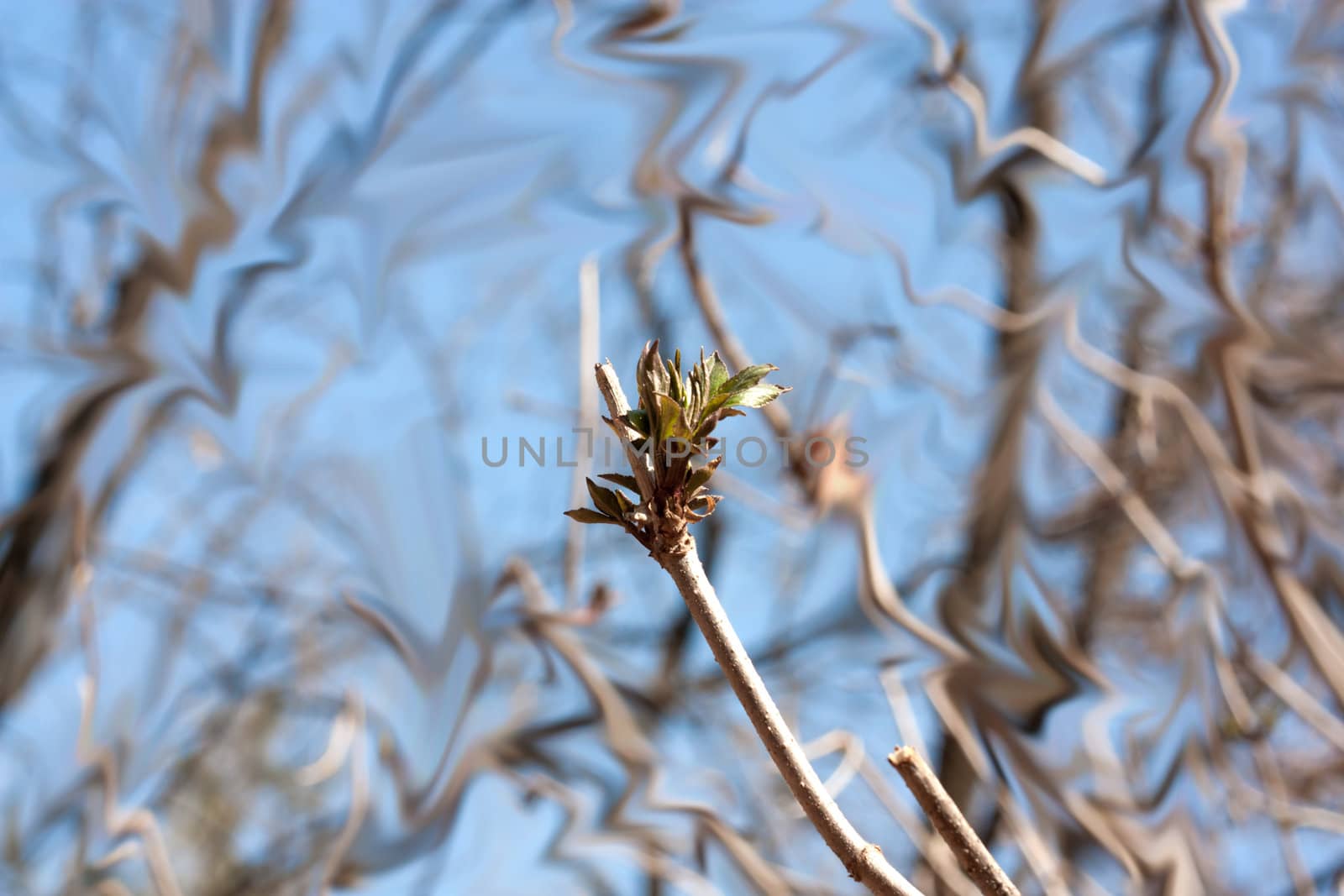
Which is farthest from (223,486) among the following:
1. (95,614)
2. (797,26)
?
(797,26)

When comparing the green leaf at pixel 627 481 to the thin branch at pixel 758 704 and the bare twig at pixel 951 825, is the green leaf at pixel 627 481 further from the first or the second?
the bare twig at pixel 951 825

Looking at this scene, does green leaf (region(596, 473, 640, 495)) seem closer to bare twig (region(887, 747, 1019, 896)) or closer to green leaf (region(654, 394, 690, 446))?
green leaf (region(654, 394, 690, 446))

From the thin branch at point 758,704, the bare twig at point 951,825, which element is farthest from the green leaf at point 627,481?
the bare twig at point 951,825

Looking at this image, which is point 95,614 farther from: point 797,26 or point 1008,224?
point 1008,224

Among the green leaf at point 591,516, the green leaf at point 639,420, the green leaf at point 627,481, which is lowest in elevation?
the green leaf at point 591,516

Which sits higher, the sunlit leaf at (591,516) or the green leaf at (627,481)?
the green leaf at (627,481)

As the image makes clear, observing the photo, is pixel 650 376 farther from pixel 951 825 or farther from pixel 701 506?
pixel 951 825

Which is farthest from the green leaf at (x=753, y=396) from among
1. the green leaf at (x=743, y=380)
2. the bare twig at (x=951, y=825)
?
the bare twig at (x=951, y=825)

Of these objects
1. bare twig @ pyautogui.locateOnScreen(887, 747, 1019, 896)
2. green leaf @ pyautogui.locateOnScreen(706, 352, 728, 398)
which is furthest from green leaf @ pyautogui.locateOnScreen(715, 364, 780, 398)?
bare twig @ pyautogui.locateOnScreen(887, 747, 1019, 896)

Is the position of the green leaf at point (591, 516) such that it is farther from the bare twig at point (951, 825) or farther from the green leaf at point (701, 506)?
the bare twig at point (951, 825)
